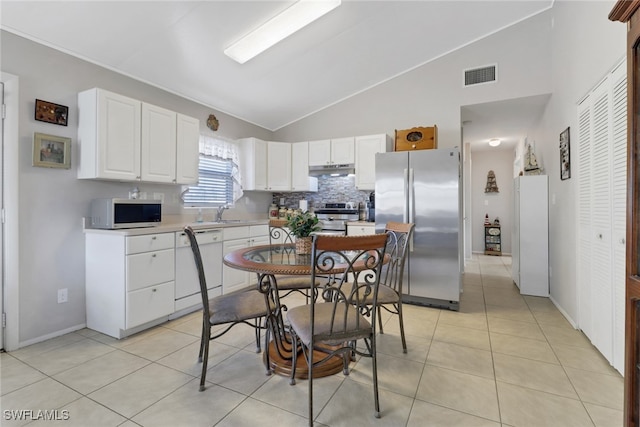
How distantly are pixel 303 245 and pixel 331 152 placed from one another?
264 centimetres

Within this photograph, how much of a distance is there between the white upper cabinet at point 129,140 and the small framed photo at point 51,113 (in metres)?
0.11

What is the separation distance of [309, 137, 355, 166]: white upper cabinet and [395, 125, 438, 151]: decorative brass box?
74cm

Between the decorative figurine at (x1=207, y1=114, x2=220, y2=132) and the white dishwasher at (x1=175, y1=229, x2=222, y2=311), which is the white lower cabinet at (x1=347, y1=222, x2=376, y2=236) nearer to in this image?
the white dishwasher at (x1=175, y1=229, x2=222, y2=311)

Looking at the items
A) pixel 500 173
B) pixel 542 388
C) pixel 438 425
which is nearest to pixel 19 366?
Result: pixel 438 425

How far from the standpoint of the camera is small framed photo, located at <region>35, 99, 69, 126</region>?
2365mm

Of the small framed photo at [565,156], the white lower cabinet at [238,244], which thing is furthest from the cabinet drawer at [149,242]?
the small framed photo at [565,156]

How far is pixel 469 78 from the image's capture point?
12.6 ft

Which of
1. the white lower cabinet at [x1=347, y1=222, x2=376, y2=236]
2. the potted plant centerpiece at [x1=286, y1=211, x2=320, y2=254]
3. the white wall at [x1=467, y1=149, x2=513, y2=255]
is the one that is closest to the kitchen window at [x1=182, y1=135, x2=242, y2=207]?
the white lower cabinet at [x1=347, y1=222, x2=376, y2=236]

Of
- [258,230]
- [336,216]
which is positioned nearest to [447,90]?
[336,216]

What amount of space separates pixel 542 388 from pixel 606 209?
4.27 ft

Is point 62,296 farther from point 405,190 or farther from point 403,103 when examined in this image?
point 403,103

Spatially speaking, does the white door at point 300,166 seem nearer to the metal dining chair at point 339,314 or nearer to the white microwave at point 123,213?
the white microwave at point 123,213

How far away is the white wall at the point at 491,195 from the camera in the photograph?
266 inches

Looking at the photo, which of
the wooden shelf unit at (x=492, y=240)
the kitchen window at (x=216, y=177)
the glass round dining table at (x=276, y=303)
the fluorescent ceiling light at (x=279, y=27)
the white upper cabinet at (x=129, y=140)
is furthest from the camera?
the wooden shelf unit at (x=492, y=240)
